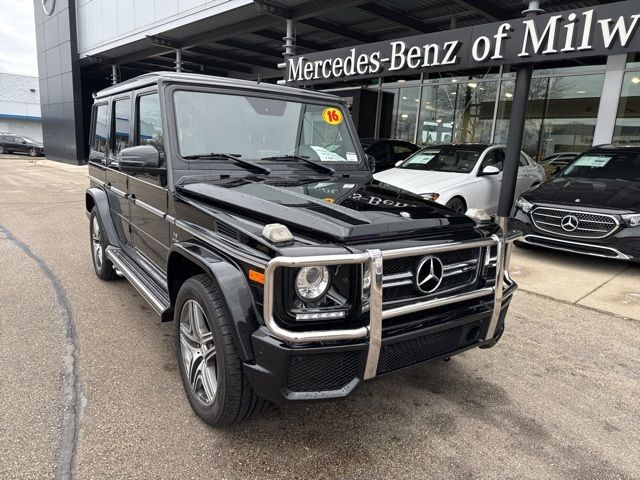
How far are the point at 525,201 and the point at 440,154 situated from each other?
8.81ft

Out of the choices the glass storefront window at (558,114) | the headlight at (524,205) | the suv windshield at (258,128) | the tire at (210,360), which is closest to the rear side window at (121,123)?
the suv windshield at (258,128)

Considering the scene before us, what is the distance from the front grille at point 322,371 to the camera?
202 centimetres

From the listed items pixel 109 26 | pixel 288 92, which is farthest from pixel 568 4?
pixel 109 26

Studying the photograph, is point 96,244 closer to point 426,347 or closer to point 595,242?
point 426,347

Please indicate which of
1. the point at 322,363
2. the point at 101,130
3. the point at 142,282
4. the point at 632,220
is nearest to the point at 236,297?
the point at 322,363

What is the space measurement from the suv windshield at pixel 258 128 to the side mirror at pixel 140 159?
19 cm

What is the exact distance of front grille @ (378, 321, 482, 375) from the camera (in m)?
2.21

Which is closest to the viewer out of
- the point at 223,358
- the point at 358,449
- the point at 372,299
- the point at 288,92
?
the point at 372,299

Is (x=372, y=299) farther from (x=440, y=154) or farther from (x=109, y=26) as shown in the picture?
(x=109, y=26)

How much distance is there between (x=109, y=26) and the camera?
18.6 meters

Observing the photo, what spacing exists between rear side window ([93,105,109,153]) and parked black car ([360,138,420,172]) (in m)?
7.07

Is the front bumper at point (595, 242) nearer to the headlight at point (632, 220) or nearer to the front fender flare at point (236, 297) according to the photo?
the headlight at point (632, 220)

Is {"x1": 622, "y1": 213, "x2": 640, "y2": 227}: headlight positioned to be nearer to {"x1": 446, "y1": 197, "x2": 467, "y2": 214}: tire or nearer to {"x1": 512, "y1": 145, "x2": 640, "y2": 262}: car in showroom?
{"x1": 512, "y1": 145, "x2": 640, "y2": 262}: car in showroom

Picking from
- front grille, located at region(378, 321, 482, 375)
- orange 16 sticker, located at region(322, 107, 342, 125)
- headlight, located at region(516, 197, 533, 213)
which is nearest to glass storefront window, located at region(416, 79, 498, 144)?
headlight, located at region(516, 197, 533, 213)
